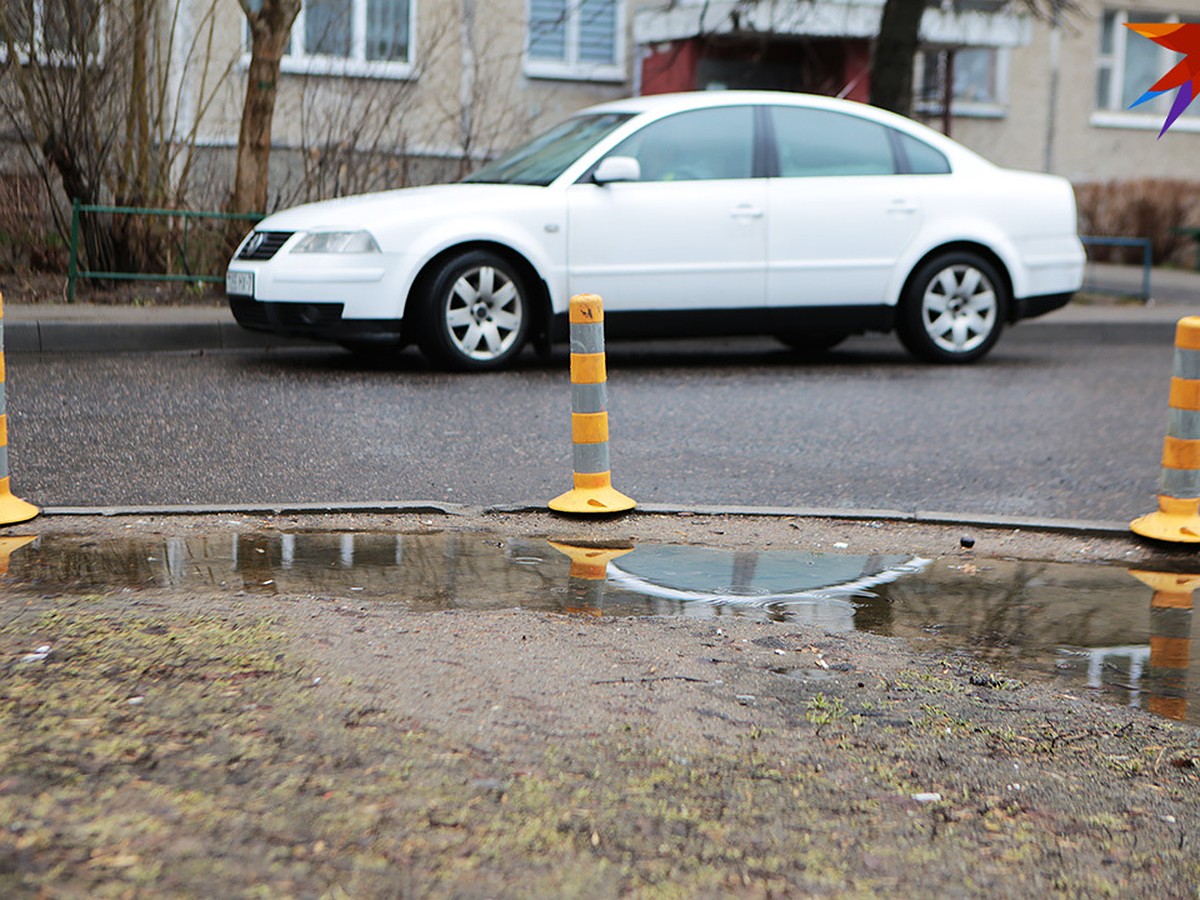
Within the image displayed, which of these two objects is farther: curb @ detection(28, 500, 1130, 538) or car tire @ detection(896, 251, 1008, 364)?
car tire @ detection(896, 251, 1008, 364)

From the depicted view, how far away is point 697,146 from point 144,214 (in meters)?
4.50

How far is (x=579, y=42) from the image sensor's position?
21.6m

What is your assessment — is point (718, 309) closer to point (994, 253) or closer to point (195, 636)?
point (994, 253)

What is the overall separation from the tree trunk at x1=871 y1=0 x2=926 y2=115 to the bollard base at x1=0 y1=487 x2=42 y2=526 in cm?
1136

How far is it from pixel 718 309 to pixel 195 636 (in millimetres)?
6407

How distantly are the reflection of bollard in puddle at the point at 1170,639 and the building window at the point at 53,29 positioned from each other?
358 inches

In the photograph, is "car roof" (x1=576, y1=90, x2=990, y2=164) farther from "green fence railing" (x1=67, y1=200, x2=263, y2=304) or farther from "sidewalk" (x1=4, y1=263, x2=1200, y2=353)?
"green fence railing" (x1=67, y1=200, x2=263, y2=304)

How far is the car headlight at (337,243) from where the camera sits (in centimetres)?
901

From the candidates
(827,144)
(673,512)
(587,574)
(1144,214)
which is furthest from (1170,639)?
(1144,214)

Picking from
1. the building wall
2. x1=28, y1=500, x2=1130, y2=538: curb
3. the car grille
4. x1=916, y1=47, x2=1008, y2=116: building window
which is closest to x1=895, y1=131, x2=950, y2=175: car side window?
the car grille

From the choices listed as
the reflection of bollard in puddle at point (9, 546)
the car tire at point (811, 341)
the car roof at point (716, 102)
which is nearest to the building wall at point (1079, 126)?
the car tire at point (811, 341)

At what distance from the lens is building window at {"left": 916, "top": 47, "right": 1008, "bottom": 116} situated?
23.5 metres

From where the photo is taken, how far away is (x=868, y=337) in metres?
12.8

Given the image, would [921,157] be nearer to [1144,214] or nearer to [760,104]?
[760,104]
